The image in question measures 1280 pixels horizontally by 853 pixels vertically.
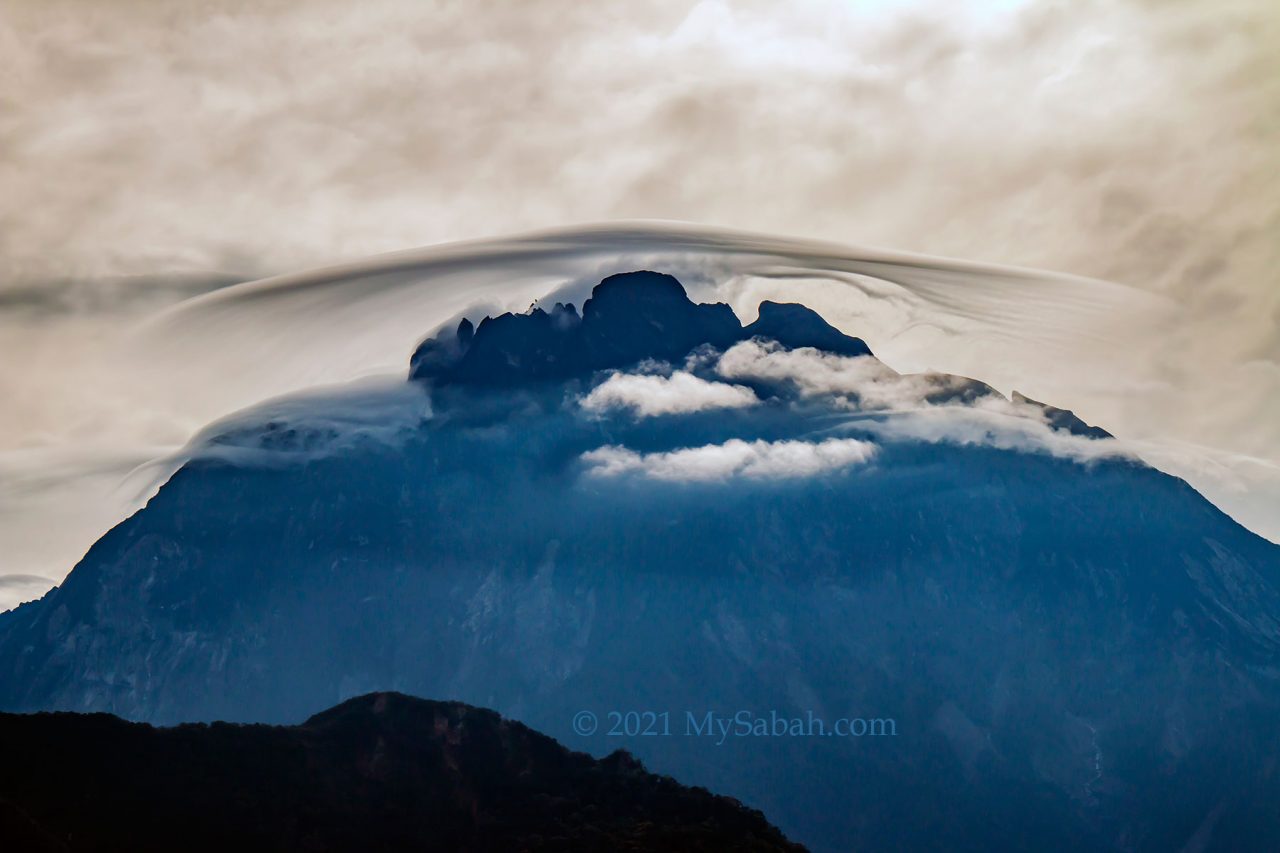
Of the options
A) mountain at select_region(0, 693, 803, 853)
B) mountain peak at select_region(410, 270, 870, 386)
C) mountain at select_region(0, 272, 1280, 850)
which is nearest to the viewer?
mountain at select_region(0, 693, 803, 853)

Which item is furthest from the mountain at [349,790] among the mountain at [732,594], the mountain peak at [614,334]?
the mountain peak at [614,334]

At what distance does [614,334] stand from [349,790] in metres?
57.7

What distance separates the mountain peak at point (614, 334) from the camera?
111m

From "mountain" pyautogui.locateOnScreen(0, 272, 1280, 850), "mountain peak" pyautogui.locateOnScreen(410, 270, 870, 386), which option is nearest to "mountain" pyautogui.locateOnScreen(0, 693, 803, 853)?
"mountain" pyautogui.locateOnScreen(0, 272, 1280, 850)

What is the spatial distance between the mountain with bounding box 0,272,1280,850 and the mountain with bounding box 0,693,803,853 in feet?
46.6

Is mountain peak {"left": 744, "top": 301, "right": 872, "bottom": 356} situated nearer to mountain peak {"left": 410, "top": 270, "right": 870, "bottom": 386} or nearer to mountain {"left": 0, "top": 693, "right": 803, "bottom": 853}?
mountain peak {"left": 410, "top": 270, "right": 870, "bottom": 386}

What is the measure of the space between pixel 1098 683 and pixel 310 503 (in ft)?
223

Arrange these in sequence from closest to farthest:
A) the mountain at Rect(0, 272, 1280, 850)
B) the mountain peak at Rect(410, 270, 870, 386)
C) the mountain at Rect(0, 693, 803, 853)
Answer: the mountain at Rect(0, 693, 803, 853), the mountain at Rect(0, 272, 1280, 850), the mountain peak at Rect(410, 270, 870, 386)

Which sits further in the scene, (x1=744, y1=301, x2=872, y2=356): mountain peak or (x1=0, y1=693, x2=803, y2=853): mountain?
(x1=744, y1=301, x2=872, y2=356): mountain peak

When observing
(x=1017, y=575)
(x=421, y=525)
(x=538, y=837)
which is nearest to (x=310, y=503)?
(x=421, y=525)

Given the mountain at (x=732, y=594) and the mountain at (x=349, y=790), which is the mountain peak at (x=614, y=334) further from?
the mountain at (x=349, y=790)

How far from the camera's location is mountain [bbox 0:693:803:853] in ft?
183

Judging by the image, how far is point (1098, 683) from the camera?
11312 cm

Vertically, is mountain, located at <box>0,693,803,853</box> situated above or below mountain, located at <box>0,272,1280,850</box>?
below
